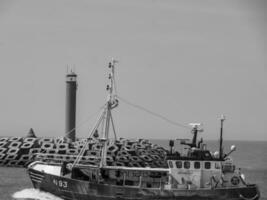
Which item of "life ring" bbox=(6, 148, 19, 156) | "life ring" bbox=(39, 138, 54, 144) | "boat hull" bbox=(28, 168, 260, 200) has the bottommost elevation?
"life ring" bbox=(6, 148, 19, 156)

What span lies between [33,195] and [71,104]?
40.7 metres

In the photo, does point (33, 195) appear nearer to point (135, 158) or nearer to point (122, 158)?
point (122, 158)

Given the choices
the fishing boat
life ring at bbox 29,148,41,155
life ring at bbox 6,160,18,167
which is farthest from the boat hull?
life ring at bbox 6,160,18,167

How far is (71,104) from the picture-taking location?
86438 millimetres

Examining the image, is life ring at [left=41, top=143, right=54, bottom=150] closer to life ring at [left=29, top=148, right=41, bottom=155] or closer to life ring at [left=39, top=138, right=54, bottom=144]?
life ring at [left=29, top=148, right=41, bottom=155]

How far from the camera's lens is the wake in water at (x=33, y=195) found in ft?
A: 144

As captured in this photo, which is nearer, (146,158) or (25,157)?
(146,158)

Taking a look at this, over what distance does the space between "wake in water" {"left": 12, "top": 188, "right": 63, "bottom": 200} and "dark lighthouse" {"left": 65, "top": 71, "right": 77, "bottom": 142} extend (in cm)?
3546

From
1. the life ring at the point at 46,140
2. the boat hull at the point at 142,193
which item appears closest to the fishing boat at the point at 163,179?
the boat hull at the point at 142,193

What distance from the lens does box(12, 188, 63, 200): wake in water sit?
43.9 m

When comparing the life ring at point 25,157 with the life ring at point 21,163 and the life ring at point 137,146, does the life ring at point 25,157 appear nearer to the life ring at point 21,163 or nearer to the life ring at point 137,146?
the life ring at point 21,163

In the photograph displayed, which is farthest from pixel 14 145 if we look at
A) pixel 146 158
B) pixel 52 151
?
pixel 146 158

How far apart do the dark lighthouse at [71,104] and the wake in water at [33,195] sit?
3546 centimetres

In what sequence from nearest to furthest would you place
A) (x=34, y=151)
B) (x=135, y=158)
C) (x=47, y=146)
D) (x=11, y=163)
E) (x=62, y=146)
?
(x=135, y=158), (x=11, y=163), (x=34, y=151), (x=62, y=146), (x=47, y=146)
